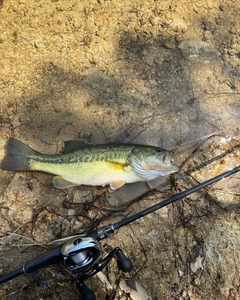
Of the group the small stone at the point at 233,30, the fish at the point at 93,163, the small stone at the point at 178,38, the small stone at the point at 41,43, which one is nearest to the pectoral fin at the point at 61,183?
the fish at the point at 93,163

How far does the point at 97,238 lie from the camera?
3.24 meters

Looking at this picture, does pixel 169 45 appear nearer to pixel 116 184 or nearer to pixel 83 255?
pixel 116 184

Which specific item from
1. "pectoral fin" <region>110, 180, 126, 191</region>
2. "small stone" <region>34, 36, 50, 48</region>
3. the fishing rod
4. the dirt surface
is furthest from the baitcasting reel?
"small stone" <region>34, 36, 50, 48</region>

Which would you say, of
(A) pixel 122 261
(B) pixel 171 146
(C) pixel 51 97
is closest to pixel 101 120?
(C) pixel 51 97

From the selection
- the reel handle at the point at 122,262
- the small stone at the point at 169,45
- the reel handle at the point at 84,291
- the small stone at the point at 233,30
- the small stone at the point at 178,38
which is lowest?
the reel handle at the point at 84,291

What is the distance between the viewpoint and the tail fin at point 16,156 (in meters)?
3.85

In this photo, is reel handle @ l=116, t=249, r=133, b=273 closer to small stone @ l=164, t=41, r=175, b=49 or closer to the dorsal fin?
the dorsal fin

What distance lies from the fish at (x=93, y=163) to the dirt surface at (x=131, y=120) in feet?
0.63

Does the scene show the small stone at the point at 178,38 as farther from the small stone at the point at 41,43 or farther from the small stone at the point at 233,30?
the small stone at the point at 41,43

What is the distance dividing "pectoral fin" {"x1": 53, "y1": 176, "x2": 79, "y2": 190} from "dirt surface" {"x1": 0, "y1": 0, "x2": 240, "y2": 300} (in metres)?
0.13

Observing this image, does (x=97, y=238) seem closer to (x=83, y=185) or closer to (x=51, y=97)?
(x=83, y=185)

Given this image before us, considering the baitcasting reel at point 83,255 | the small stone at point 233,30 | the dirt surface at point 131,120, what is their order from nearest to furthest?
1. the baitcasting reel at point 83,255
2. the dirt surface at point 131,120
3. the small stone at point 233,30

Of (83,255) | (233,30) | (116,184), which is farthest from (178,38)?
(83,255)

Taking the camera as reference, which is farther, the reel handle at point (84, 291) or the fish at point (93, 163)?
the fish at point (93, 163)
